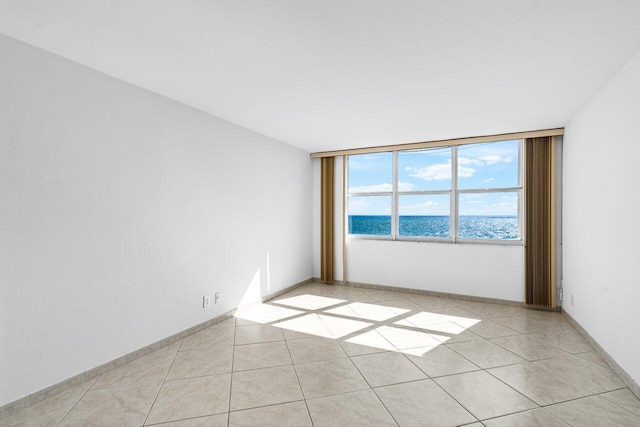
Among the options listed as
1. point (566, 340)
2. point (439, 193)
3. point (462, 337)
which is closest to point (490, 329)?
point (462, 337)

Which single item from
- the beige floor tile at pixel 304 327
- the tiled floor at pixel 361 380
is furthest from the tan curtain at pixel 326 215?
the tiled floor at pixel 361 380

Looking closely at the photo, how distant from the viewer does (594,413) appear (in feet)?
6.51

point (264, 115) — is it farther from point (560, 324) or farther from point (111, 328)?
point (560, 324)

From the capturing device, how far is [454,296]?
4695 millimetres

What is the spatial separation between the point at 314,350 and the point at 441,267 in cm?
274

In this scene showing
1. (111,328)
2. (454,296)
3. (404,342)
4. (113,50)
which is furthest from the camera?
(454,296)

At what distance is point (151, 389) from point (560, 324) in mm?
4332

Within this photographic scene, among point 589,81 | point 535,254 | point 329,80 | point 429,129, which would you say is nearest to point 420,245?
point 535,254

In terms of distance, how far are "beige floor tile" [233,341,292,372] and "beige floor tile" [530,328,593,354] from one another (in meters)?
2.65

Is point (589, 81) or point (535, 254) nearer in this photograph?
point (589, 81)

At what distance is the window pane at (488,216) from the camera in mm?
4484

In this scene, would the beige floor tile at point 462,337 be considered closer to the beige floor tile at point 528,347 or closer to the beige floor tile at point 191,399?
the beige floor tile at point 528,347

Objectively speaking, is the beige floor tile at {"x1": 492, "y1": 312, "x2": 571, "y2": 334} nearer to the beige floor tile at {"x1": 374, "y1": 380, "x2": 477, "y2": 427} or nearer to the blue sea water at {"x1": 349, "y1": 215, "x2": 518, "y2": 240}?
the blue sea water at {"x1": 349, "y1": 215, "x2": 518, "y2": 240}

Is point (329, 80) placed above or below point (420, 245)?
above
